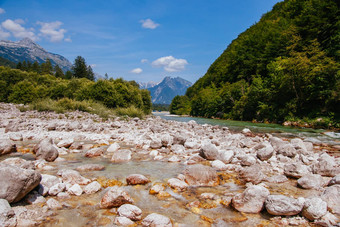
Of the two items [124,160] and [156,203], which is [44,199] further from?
[124,160]

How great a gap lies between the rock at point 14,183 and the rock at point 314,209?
174 inches

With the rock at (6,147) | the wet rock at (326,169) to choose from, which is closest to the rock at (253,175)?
the wet rock at (326,169)

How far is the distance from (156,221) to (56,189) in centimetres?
Answer: 215

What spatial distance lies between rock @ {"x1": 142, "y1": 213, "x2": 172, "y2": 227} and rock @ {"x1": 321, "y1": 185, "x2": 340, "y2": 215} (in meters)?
2.62

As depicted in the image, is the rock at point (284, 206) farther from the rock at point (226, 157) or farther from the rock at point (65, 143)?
the rock at point (65, 143)

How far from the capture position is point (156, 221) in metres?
2.71

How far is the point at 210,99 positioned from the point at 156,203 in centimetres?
4978

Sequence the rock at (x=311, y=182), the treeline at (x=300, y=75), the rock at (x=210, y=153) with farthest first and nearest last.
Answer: the treeline at (x=300, y=75), the rock at (x=210, y=153), the rock at (x=311, y=182)

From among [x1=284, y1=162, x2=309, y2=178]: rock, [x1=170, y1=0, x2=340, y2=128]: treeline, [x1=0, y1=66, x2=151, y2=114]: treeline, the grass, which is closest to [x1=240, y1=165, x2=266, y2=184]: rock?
[x1=284, y1=162, x2=309, y2=178]: rock

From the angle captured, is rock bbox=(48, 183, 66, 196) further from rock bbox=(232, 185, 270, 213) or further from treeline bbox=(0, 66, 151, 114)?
treeline bbox=(0, 66, 151, 114)

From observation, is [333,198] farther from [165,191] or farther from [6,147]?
[6,147]

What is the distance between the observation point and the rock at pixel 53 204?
10.2 ft

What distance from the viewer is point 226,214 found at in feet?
10.2

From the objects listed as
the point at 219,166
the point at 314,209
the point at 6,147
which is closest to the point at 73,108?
the point at 6,147
